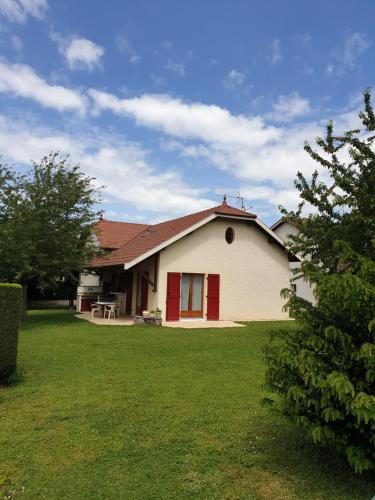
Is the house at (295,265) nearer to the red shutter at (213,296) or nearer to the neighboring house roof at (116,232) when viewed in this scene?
the red shutter at (213,296)

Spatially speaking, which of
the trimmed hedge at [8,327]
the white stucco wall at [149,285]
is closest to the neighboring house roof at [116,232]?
the white stucco wall at [149,285]

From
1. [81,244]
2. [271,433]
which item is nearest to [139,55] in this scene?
[81,244]

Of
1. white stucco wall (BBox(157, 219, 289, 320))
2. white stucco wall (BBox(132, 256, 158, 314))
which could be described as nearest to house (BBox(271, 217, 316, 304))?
white stucco wall (BBox(157, 219, 289, 320))

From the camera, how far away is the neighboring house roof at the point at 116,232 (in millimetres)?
24977

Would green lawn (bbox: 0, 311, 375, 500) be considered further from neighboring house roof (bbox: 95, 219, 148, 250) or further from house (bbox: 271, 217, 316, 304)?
house (bbox: 271, 217, 316, 304)

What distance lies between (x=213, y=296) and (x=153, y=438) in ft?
47.2

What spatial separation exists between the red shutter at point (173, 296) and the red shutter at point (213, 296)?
5.25 ft

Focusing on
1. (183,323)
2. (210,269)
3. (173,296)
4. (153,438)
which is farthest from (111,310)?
(153,438)

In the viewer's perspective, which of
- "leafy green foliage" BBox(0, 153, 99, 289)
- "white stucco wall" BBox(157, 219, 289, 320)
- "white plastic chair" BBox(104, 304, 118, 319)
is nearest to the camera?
"leafy green foliage" BBox(0, 153, 99, 289)

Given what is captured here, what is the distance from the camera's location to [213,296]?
18828 mm

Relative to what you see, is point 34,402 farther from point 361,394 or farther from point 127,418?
point 361,394

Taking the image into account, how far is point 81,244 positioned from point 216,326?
6.44 m

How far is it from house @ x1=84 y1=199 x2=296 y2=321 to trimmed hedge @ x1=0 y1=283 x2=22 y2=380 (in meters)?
9.86

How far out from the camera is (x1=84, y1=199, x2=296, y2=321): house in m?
17.8
